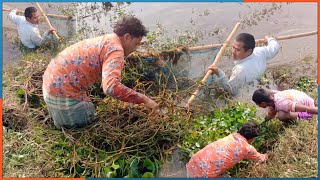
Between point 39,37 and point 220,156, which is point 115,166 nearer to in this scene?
point 220,156

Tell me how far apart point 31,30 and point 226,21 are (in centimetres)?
232

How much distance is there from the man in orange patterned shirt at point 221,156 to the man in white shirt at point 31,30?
2.52m

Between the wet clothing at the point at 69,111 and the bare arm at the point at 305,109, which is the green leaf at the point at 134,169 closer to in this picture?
the wet clothing at the point at 69,111

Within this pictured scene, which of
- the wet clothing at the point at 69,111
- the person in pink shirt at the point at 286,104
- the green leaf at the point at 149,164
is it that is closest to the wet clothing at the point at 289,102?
the person in pink shirt at the point at 286,104

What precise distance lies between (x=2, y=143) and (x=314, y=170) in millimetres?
2297

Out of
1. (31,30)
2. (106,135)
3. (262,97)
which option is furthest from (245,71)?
(31,30)

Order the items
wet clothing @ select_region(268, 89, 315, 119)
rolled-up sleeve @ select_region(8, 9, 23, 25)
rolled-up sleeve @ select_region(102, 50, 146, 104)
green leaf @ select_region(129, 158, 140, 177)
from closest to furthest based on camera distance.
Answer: rolled-up sleeve @ select_region(102, 50, 146, 104) < green leaf @ select_region(129, 158, 140, 177) < wet clothing @ select_region(268, 89, 315, 119) < rolled-up sleeve @ select_region(8, 9, 23, 25)

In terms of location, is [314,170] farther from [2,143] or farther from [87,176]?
[2,143]

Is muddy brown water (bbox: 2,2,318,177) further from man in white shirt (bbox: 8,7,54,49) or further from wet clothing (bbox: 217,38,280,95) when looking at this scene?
wet clothing (bbox: 217,38,280,95)

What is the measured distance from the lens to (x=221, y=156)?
103 inches

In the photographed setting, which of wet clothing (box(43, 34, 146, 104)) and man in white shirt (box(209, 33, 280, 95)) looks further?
man in white shirt (box(209, 33, 280, 95))

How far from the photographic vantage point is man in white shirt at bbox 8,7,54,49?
436 centimetres

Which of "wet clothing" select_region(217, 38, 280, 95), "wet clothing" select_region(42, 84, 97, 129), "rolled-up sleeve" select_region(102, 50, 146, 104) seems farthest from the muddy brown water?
"rolled-up sleeve" select_region(102, 50, 146, 104)

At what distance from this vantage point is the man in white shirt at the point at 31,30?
436 centimetres
